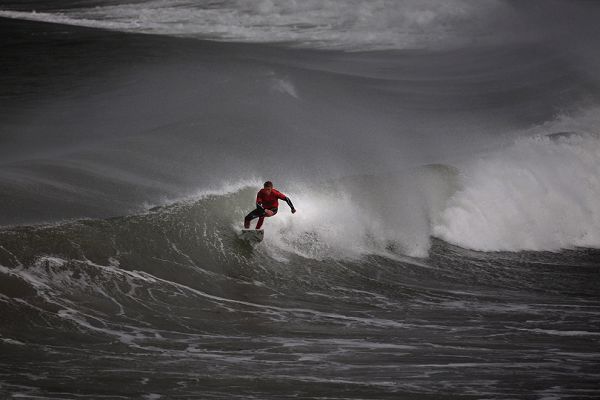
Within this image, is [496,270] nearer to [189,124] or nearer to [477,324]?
[477,324]

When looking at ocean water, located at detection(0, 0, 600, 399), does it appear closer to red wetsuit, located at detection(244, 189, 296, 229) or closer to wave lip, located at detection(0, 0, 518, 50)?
red wetsuit, located at detection(244, 189, 296, 229)

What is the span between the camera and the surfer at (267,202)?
17.2 metres

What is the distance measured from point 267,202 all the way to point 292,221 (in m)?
1.60

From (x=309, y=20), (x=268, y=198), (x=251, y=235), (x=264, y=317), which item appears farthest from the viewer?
(x=309, y=20)

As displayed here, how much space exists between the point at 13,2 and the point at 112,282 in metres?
37.7

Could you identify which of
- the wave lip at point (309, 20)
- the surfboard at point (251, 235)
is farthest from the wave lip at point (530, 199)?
the wave lip at point (309, 20)

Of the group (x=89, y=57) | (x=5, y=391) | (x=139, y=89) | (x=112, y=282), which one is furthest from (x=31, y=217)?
(x=89, y=57)

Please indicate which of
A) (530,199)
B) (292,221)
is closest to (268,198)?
(292,221)

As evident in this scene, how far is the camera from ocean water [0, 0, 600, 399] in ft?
38.1

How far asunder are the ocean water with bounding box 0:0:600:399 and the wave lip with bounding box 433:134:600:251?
0.07 m

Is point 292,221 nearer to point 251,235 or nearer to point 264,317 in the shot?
point 251,235

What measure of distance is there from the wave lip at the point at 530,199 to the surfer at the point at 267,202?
5.05 meters

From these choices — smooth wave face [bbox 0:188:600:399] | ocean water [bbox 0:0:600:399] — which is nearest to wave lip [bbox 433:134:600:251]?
ocean water [bbox 0:0:600:399]

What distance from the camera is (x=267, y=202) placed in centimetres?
1731
